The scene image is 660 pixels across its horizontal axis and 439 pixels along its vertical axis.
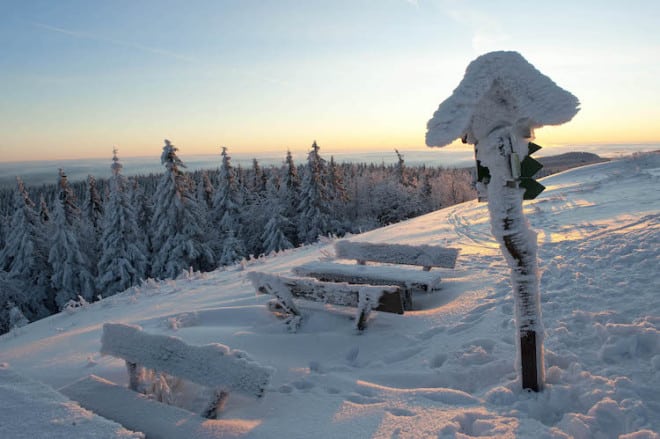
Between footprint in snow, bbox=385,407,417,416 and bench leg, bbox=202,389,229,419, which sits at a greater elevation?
bench leg, bbox=202,389,229,419

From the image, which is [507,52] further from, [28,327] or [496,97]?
[28,327]

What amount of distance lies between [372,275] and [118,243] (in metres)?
31.5

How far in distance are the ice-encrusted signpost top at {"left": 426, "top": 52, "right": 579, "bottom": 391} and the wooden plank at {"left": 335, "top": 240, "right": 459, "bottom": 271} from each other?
3187mm

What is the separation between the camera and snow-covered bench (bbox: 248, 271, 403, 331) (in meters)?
5.18

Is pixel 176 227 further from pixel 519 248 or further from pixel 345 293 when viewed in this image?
pixel 519 248

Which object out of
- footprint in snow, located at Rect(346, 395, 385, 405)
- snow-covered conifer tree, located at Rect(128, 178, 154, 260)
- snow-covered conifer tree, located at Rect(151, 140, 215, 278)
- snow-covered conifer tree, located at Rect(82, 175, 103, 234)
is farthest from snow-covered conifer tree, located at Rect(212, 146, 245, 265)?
footprint in snow, located at Rect(346, 395, 385, 405)

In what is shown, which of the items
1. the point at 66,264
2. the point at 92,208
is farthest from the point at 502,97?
the point at 92,208

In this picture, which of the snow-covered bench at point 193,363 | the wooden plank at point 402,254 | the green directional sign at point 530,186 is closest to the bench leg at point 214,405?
the snow-covered bench at point 193,363

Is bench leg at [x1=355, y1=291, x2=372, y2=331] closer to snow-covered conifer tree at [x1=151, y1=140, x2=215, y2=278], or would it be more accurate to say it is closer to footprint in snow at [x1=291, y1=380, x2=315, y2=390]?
footprint in snow at [x1=291, y1=380, x2=315, y2=390]

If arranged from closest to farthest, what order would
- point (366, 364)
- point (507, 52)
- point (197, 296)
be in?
point (507, 52) < point (366, 364) < point (197, 296)

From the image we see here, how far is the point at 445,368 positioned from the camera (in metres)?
4.28

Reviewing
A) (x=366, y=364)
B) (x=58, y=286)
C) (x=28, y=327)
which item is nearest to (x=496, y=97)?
(x=366, y=364)

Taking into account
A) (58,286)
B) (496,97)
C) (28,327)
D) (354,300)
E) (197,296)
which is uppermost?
(496,97)

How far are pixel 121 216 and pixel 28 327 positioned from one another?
2603cm
